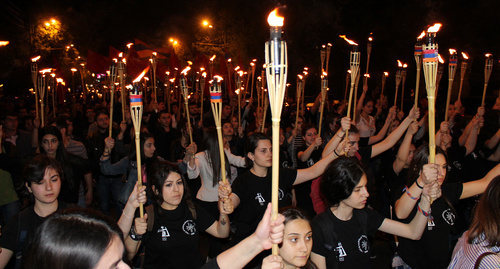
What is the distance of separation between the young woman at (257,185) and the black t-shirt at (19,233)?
1884mm

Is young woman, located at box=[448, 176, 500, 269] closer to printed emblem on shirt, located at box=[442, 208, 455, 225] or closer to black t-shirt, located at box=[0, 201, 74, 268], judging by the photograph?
printed emblem on shirt, located at box=[442, 208, 455, 225]

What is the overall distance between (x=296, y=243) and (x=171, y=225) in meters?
1.35

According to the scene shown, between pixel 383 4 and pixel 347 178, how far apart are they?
21174mm

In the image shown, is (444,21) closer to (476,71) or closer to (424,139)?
(476,71)

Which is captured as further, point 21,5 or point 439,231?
point 21,5

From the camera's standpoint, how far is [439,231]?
4.06m

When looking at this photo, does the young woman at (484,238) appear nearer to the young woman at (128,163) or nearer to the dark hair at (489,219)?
the dark hair at (489,219)

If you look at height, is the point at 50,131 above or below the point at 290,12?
below

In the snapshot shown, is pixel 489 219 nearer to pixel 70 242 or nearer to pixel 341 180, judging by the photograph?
pixel 341 180

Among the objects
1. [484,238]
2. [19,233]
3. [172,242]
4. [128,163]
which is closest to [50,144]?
[128,163]

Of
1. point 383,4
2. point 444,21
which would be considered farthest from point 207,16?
point 444,21

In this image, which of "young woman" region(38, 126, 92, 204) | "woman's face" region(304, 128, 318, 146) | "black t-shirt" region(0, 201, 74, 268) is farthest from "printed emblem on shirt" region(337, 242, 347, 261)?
"woman's face" region(304, 128, 318, 146)

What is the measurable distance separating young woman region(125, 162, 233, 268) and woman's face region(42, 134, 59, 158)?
241cm

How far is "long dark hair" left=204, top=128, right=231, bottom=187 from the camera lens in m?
5.85
